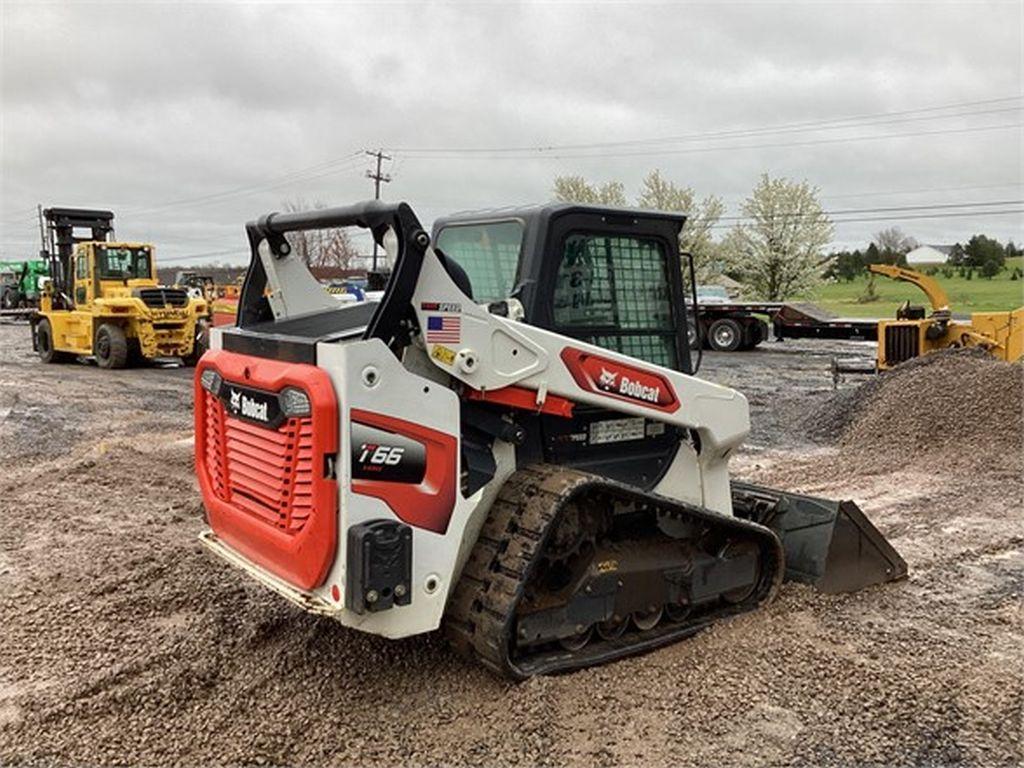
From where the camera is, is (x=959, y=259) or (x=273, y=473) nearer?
(x=273, y=473)

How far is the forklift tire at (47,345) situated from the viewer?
20.5m

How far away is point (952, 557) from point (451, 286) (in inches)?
172

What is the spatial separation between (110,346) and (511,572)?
1679 centimetres

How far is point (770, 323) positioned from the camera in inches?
1085

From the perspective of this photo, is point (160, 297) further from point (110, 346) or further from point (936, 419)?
point (936, 419)

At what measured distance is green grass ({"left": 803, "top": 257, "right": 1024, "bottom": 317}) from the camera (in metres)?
44.5

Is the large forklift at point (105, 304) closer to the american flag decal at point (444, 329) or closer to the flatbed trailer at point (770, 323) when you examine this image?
the flatbed trailer at point (770, 323)

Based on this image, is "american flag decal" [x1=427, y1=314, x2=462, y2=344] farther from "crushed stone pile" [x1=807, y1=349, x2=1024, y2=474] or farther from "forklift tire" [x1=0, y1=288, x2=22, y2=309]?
"forklift tire" [x1=0, y1=288, x2=22, y2=309]

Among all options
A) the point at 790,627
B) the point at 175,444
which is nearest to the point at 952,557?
the point at 790,627

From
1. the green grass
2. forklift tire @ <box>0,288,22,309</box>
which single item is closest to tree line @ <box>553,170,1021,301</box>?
the green grass

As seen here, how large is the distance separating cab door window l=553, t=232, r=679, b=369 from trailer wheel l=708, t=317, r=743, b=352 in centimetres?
2211

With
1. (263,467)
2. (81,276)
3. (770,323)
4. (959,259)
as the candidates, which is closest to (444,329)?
(263,467)

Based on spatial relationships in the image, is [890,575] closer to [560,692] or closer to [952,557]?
[952,557]

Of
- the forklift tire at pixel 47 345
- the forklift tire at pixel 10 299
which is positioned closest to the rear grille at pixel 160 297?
the forklift tire at pixel 47 345
